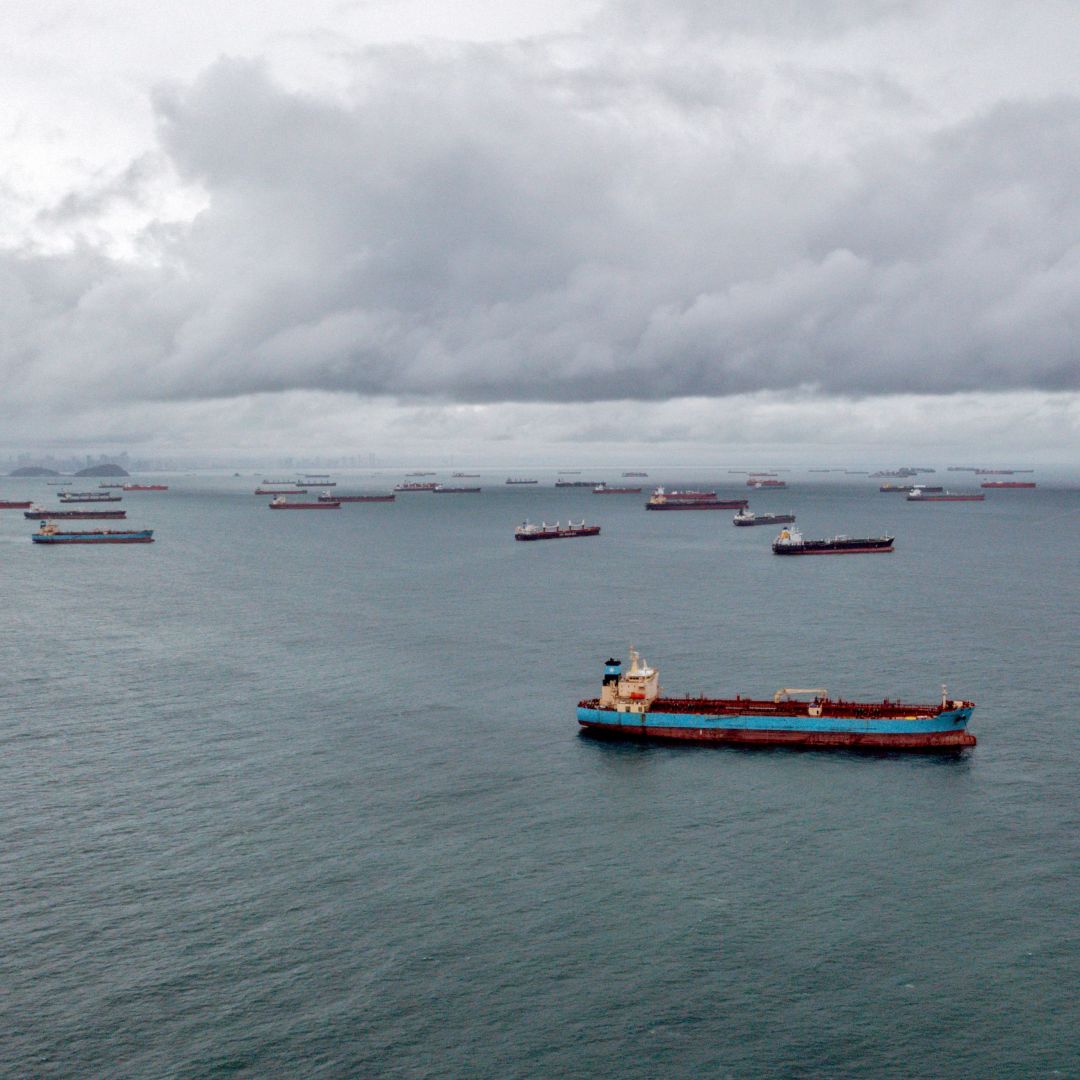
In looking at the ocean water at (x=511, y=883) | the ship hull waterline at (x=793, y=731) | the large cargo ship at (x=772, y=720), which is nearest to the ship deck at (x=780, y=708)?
the large cargo ship at (x=772, y=720)

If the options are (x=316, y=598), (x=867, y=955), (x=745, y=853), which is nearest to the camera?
(x=867, y=955)

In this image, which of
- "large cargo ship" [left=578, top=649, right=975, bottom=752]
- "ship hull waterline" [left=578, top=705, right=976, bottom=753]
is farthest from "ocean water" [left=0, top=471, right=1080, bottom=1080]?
"large cargo ship" [left=578, top=649, right=975, bottom=752]

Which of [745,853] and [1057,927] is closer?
[1057,927]

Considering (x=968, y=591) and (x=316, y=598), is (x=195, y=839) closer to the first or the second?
(x=316, y=598)

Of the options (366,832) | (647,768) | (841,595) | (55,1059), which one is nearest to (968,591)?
(841,595)

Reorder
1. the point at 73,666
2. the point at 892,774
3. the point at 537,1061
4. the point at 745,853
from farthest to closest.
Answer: the point at 73,666
the point at 892,774
the point at 745,853
the point at 537,1061

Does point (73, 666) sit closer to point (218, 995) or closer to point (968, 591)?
point (218, 995)
